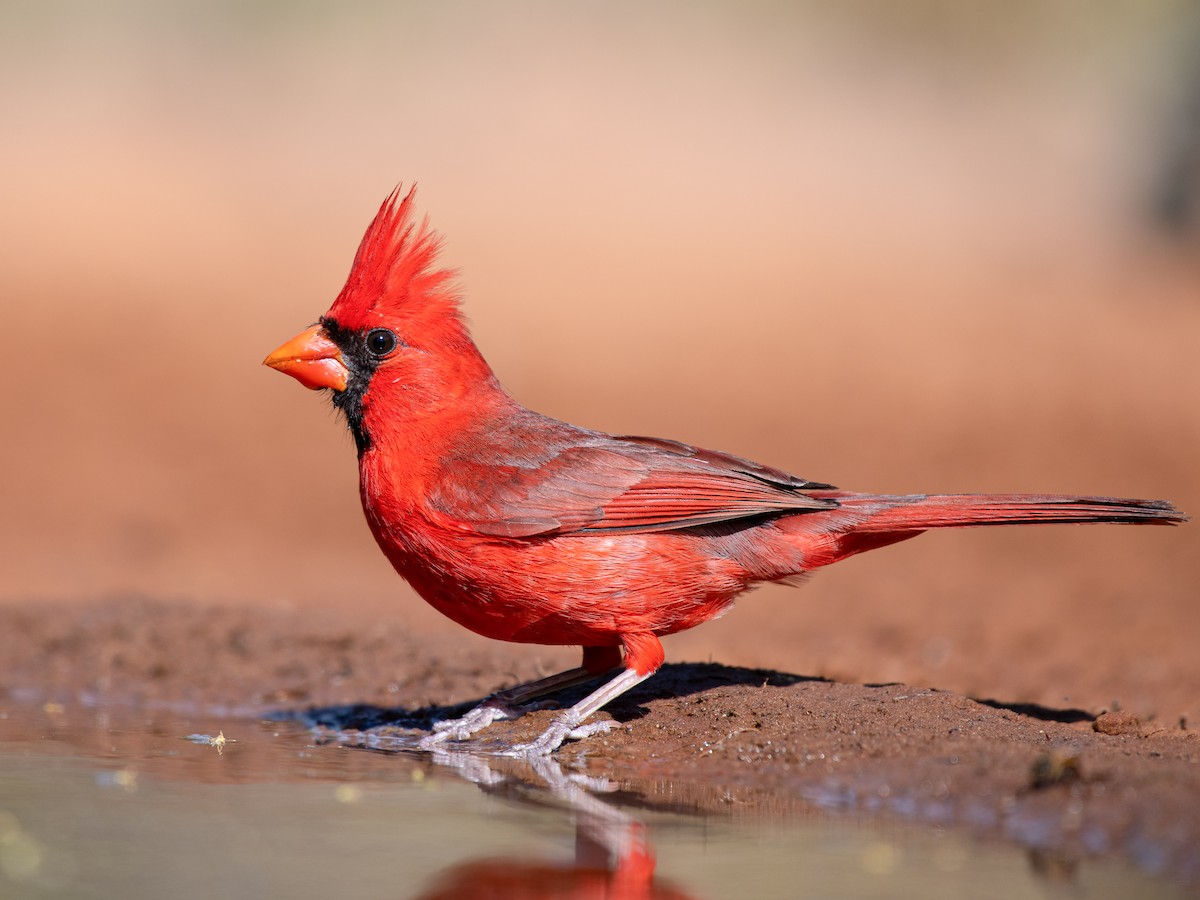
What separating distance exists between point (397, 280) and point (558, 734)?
1605mm

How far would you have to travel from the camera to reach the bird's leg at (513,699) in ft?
15.9

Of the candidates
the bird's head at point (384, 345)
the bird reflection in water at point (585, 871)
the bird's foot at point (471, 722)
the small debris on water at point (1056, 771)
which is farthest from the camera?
the bird's head at point (384, 345)

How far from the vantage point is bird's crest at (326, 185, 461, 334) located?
4902 millimetres

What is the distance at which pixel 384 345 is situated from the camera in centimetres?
499

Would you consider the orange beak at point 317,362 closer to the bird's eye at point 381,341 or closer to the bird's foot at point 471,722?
the bird's eye at point 381,341

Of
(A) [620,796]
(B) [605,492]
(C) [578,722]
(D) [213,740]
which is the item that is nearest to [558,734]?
(C) [578,722]

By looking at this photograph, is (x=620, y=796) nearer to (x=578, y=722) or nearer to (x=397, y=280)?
(x=578, y=722)

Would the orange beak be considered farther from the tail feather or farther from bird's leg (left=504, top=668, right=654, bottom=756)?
the tail feather

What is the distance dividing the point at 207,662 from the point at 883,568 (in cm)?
550

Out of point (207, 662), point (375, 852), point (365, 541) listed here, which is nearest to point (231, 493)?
point (365, 541)

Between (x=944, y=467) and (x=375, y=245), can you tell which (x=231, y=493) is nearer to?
(x=944, y=467)

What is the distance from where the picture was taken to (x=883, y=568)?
1036cm

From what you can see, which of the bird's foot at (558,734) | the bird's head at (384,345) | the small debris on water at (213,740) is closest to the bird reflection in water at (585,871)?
the bird's foot at (558,734)

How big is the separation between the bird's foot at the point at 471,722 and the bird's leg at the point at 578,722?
0.26 metres
